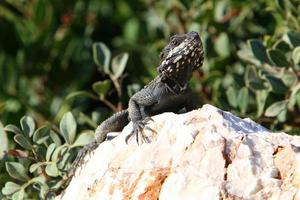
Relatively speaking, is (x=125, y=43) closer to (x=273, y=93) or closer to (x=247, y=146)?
(x=273, y=93)

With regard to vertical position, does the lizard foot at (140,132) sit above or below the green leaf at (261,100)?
above

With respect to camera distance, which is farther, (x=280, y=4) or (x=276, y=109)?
(x=280, y=4)

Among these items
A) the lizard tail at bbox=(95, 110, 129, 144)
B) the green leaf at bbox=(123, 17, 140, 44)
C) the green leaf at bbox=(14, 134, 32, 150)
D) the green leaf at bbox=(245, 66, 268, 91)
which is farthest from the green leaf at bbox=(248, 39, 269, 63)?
the green leaf at bbox=(123, 17, 140, 44)

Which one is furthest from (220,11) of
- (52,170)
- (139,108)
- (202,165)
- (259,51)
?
(202,165)

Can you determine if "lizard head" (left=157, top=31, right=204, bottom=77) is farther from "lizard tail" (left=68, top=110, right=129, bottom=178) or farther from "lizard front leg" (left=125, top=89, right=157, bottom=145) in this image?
"lizard tail" (left=68, top=110, right=129, bottom=178)

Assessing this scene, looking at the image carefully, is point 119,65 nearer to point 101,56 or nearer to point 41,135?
point 101,56

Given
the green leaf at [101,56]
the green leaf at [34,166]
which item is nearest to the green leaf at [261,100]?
the green leaf at [101,56]

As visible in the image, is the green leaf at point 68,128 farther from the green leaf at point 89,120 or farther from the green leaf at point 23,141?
the green leaf at point 89,120
